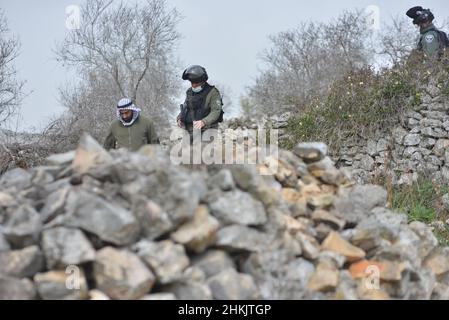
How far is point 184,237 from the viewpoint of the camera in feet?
10.3

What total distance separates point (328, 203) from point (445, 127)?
5599 millimetres

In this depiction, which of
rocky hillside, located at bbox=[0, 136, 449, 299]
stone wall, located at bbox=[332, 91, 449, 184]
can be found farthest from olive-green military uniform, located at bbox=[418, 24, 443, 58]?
rocky hillside, located at bbox=[0, 136, 449, 299]

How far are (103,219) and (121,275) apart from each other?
1.15ft

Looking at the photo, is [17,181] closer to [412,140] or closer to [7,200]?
[7,200]

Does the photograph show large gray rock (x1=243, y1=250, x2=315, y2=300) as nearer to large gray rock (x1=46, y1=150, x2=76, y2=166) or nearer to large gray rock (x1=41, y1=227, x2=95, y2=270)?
large gray rock (x1=41, y1=227, x2=95, y2=270)

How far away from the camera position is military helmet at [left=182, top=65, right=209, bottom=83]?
615cm

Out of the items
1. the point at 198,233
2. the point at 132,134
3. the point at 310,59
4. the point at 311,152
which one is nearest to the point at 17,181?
the point at 198,233

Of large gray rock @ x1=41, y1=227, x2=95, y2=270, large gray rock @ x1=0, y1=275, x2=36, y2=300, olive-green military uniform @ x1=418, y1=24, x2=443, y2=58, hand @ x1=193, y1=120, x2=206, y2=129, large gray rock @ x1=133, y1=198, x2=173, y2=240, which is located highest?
olive-green military uniform @ x1=418, y1=24, x2=443, y2=58

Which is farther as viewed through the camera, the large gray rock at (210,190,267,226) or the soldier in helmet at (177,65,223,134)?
the soldier in helmet at (177,65,223,134)

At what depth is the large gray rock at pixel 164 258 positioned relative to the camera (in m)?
3.00

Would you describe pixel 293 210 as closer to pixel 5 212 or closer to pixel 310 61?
pixel 5 212

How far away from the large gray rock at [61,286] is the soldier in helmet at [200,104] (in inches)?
130

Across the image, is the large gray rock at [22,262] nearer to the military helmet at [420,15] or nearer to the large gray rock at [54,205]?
the large gray rock at [54,205]

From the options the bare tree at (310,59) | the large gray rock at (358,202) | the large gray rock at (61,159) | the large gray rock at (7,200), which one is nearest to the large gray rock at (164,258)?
the large gray rock at (7,200)
